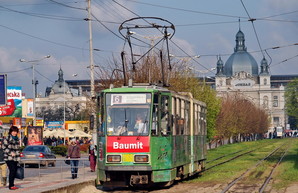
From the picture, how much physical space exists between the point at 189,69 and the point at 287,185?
1355 inches

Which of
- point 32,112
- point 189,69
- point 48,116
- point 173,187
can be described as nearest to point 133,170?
point 173,187

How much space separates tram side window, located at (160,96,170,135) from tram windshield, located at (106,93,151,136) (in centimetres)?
55

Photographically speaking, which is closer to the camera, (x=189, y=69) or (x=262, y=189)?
(x=262, y=189)

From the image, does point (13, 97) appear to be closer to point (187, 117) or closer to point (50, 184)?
point (187, 117)

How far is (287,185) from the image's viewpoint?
2228 centimetres

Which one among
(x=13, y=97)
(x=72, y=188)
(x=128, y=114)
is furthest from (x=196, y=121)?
(x=13, y=97)

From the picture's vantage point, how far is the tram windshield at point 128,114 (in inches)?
821

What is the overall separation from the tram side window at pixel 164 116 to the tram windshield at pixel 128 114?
55 cm

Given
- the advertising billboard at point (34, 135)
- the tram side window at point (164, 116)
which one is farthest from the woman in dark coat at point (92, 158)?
the advertising billboard at point (34, 135)

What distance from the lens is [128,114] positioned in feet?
68.5

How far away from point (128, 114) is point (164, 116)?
1.15 meters

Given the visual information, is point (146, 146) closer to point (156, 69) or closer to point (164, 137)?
point (164, 137)

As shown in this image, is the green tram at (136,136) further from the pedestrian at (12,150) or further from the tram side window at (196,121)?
the tram side window at (196,121)

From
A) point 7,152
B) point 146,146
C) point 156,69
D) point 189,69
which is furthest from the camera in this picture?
point 189,69
